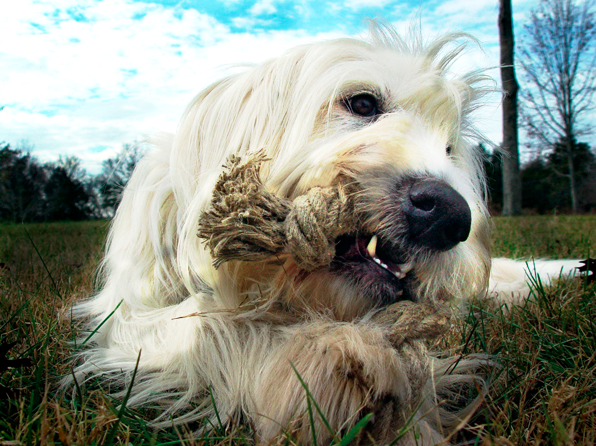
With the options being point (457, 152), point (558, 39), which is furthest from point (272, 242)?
point (558, 39)

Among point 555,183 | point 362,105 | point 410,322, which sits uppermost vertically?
point 555,183

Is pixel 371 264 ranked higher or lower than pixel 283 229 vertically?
lower

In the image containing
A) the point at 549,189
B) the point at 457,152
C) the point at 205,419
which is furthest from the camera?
the point at 549,189

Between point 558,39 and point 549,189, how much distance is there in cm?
1365

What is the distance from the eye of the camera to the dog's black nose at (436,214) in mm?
1361

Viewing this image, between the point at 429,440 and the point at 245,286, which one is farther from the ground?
the point at 245,286

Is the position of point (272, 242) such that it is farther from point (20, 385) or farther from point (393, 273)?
point (20, 385)

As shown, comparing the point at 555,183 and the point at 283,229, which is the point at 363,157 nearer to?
the point at 283,229

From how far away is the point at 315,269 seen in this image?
1455mm

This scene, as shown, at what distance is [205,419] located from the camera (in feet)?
4.17

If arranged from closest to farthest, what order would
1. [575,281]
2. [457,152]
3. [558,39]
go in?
[457,152] → [575,281] → [558,39]

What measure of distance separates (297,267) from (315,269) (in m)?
0.06

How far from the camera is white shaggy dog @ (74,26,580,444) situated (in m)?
1.21

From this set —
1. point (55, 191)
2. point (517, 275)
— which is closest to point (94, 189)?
point (55, 191)
